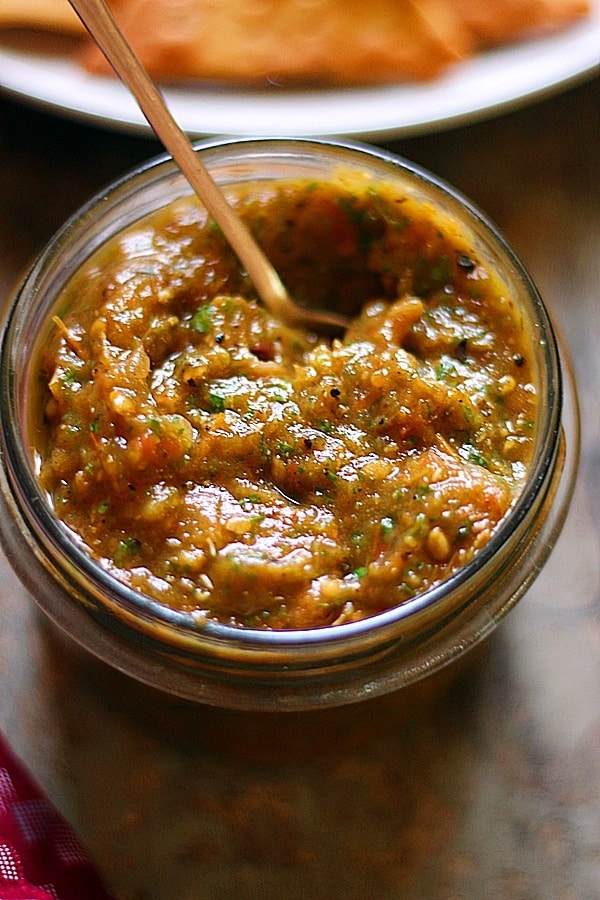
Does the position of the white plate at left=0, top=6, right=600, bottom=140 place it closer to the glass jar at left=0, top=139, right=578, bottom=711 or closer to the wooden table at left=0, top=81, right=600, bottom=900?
the glass jar at left=0, top=139, right=578, bottom=711

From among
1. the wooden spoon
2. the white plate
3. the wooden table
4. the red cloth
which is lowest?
the red cloth

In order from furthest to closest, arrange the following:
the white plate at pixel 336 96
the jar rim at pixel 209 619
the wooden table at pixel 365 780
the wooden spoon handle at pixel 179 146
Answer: the white plate at pixel 336 96, the wooden table at pixel 365 780, the wooden spoon handle at pixel 179 146, the jar rim at pixel 209 619

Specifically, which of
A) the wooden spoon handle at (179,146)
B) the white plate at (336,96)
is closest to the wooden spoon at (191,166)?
the wooden spoon handle at (179,146)

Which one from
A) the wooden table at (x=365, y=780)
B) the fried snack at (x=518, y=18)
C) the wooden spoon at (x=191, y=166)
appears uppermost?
the fried snack at (x=518, y=18)

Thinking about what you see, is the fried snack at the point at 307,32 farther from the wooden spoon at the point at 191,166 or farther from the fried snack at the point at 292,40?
the wooden spoon at the point at 191,166

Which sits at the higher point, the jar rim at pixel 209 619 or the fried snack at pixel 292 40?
the fried snack at pixel 292 40

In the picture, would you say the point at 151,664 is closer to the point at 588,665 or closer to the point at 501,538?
the point at 501,538

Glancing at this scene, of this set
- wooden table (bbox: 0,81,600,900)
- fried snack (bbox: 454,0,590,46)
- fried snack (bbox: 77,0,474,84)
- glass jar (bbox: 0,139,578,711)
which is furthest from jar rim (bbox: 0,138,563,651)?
fried snack (bbox: 454,0,590,46)
